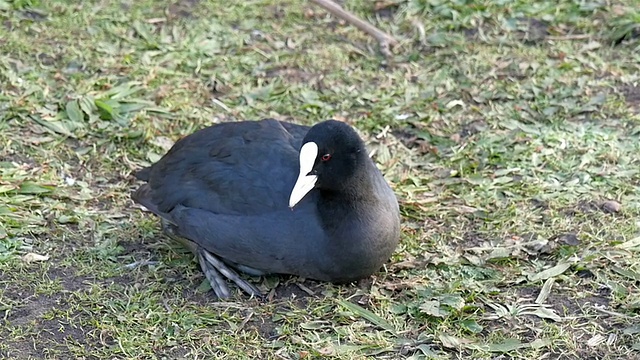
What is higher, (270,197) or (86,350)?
(270,197)

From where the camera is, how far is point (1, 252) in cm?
429

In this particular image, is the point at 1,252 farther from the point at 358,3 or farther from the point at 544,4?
the point at 544,4

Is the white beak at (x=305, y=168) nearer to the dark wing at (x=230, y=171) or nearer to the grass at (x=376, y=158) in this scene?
the dark wing at (x=230, y=171)

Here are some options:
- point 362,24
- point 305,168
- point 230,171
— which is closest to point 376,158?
point 230,171

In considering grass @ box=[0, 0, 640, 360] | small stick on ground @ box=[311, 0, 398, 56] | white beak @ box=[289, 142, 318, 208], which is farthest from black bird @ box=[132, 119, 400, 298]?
small stick on ground @ box=[311, 0, 398, 56]

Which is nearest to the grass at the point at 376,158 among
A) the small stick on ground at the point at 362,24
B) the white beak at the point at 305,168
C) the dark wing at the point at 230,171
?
the small stick on ground at the point at 362,24

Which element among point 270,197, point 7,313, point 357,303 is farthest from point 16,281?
point 357,303

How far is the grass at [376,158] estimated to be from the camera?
151 inches

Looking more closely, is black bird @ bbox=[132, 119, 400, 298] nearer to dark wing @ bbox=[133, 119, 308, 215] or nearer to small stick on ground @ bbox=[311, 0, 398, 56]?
dark wing @ bbox=[133, 119, 308, 215]

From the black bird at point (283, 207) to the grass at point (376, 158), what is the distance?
0.48ft

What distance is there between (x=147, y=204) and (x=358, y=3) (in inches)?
117

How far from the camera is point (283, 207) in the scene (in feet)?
13.2

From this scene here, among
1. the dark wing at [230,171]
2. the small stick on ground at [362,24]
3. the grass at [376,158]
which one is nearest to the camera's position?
the grass at [376,158]

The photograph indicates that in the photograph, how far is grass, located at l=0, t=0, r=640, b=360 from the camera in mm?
3836
